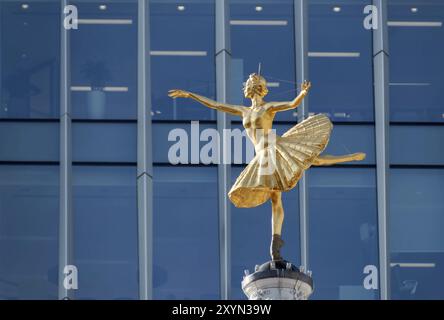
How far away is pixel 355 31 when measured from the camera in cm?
4909

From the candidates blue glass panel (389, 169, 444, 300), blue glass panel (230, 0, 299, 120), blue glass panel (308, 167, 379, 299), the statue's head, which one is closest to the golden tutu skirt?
the statue's head

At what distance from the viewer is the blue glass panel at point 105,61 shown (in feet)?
159

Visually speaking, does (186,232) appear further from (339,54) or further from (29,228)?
(339,54)

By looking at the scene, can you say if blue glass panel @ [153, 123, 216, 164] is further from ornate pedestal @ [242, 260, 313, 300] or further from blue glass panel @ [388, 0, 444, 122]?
ornate pedestal @ [242, 260, 313, 300]

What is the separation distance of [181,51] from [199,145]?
2580mm

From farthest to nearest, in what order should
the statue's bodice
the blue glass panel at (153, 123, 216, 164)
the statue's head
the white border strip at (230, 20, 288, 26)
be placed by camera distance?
the white border strip at (230, 20, 288, 26) → the blue glass panel at (153, 123, 216, 164) → the statue's head → the statue's bodice

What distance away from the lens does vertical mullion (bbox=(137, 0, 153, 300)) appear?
47.1 m

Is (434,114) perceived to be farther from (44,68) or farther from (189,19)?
(44,68)

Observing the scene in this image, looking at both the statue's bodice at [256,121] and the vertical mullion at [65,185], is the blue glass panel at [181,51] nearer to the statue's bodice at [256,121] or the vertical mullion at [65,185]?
the vertical mullion at [65,185]

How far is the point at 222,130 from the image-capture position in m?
47.9

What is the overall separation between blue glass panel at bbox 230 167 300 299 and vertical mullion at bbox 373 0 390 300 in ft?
6.46

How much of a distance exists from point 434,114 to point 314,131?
A: 1383 centimetres
